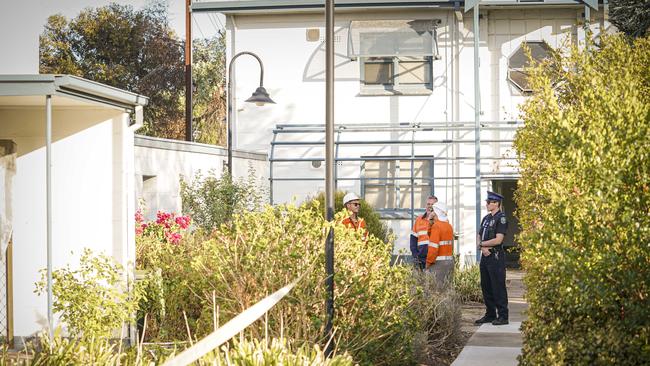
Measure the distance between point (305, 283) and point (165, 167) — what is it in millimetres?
10974

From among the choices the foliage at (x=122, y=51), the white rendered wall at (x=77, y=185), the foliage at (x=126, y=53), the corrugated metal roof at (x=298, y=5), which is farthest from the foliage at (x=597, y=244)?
the foliage at (x=122, y=51)

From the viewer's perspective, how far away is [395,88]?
2497 cm

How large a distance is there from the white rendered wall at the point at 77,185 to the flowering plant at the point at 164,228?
10.1ft

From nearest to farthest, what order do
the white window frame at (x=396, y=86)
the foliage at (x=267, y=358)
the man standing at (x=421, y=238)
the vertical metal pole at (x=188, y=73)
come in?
1. the foliage at (x=267, y=358)
2. the man standing at (x=421, y=238)
3. the white window frame at (x=396, y=86)
4. the vertical metal pole at (x=188, y=73)

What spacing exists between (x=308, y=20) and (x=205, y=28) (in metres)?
19.4

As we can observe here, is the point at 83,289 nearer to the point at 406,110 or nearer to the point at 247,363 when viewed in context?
the point at 247,363

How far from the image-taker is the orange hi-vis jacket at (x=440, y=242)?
14055 mm

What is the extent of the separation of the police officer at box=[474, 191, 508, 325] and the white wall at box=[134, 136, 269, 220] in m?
7.15

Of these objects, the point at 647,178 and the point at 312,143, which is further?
the point at 312,143

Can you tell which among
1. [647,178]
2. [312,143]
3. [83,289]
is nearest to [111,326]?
[83,289]

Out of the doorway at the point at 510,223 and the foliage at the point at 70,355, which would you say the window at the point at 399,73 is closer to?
the doorway at the point at 510,223

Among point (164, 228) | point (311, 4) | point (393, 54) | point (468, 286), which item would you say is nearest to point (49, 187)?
point (164, 228)

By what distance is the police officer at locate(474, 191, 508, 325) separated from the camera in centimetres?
1308

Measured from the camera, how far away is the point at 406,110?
81.6 feet
